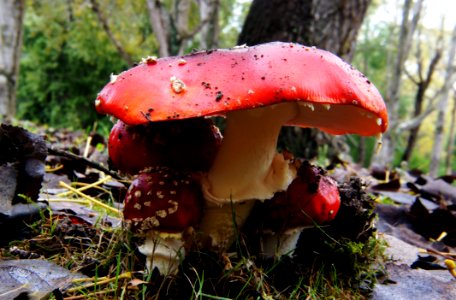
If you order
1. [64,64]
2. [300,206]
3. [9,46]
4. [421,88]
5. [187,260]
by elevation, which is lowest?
[187,260]

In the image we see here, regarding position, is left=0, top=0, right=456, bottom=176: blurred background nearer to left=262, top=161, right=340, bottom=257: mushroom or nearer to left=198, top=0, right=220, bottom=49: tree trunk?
left=198, top=0, right=220, bottom=49: tree trunk

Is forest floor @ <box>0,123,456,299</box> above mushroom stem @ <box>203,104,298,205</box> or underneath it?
underneath

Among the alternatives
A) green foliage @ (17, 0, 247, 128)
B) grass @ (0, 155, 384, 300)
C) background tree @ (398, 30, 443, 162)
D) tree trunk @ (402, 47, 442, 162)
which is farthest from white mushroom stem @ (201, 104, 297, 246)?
tree trunk @ (402, 47, 442, 162)

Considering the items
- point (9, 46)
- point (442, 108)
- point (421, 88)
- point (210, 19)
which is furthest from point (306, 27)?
point (442, 108)

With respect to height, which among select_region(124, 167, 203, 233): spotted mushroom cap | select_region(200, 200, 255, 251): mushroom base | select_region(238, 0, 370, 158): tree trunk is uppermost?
select_region(238, 0, 370, 158): tree trunk

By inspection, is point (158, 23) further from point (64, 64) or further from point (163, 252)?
point (64, 64)

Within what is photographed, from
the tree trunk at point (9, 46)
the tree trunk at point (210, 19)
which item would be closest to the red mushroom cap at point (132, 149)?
the tree trunk at point (210, 19)
